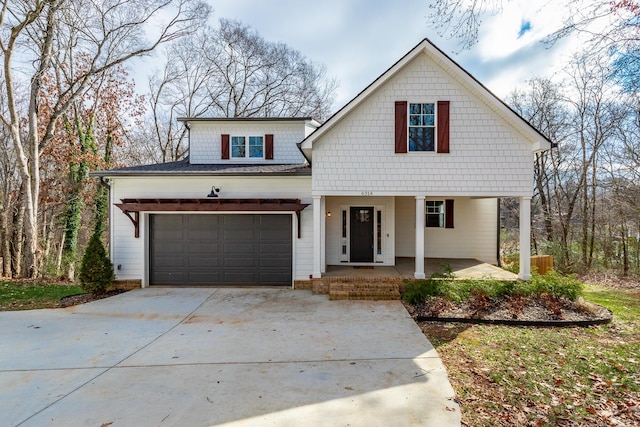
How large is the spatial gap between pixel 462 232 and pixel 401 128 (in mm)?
5961

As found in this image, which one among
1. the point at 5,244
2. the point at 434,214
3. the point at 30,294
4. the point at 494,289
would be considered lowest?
the point at 30,294

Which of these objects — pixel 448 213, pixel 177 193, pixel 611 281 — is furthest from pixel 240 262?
pixel 611 281

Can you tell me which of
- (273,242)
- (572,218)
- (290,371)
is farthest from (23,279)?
(572,218)

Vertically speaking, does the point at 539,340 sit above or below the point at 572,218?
below

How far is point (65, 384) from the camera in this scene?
4238 millimetres

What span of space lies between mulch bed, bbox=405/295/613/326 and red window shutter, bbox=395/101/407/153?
438cm

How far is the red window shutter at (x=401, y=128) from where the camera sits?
8945 millimetres

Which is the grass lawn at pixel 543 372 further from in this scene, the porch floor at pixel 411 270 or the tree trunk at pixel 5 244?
the tree trunk at pixel 5 244

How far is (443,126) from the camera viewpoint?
889cm

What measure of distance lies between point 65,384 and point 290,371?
10.4 feet

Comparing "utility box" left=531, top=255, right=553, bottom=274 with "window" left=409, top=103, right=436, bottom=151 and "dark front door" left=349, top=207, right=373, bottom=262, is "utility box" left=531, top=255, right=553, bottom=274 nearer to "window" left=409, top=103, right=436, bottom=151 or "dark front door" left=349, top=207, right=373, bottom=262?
"dark front door" left=349, top=207, right=373, bottom=262

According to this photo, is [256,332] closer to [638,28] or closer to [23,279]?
[638,28]

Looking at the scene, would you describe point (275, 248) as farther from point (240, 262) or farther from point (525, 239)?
point (525, 239)

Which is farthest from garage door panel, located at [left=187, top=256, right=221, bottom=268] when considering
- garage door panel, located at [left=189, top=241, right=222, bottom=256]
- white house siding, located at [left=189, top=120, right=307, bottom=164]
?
white house siding, located at [left=189, top=120, right=307, bottom=164]
